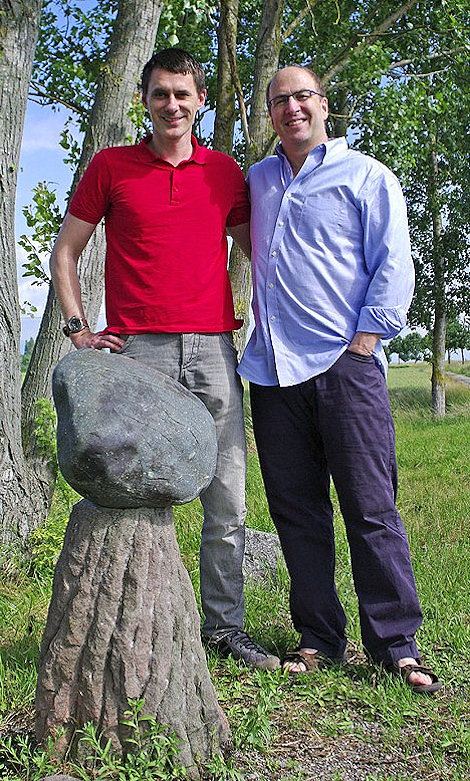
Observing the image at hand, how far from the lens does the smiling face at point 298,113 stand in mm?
3645

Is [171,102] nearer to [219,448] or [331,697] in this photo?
[219,448]

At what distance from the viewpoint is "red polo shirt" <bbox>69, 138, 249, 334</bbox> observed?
3.56m

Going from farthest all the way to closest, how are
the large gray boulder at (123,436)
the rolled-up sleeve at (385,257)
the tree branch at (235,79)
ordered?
1. the tree branch at (235,79)
2. the rolled-up sleeve at (385,257)
3. the large gray boulder at (123,436)

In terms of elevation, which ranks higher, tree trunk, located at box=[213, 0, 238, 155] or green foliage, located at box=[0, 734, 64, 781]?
tree trunk, located at box=[213, 0, 238, 155]

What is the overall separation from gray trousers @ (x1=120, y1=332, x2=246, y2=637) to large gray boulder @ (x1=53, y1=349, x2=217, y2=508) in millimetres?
513

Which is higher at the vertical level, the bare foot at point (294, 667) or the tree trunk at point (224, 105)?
the tree trunk at point (224, 105)

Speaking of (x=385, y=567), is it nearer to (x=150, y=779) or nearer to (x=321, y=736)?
(x=321, y=736)

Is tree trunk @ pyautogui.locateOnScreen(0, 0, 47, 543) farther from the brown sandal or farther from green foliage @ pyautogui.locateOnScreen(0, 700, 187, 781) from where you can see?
the brown sandal

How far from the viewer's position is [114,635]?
9.78 ft

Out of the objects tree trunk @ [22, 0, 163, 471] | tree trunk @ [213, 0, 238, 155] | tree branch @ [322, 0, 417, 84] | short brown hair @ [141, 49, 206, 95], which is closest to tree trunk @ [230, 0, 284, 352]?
tree trunk @ [213, 0, 238, 155]

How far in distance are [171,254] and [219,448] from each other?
989mm

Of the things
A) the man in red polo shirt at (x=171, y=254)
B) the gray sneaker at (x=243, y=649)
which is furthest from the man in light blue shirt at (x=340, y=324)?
the man in red polo shirt at (x=171, y=254)

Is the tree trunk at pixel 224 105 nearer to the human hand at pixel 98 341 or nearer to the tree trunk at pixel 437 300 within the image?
the human hand at pixel 98 341

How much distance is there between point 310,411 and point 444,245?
14854mm
